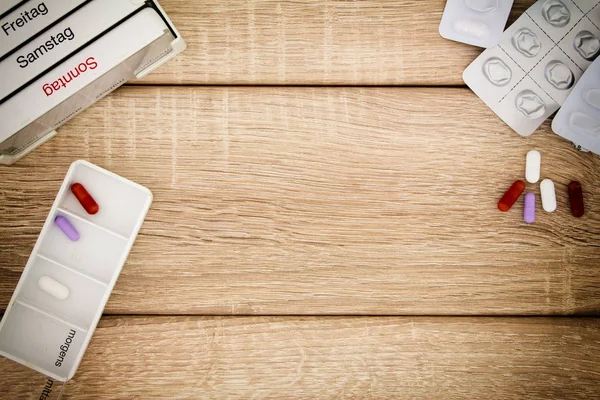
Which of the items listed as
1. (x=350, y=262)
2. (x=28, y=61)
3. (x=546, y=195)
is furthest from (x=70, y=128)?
(x=546, y=195)

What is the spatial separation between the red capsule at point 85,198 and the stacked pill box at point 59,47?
0.32 feet

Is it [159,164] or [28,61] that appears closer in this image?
[28,61]

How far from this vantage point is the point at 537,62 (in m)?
0.69

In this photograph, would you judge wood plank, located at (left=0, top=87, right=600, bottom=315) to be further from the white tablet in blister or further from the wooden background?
the white tablet in blister

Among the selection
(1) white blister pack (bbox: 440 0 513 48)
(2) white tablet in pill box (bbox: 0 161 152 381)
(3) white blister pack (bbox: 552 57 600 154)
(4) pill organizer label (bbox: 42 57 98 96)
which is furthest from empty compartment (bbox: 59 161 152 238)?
(3) white blister pack (bbox: 552 57 600 154)

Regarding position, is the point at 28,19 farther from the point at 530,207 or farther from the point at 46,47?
the point at 530,207

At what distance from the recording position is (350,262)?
696 mm

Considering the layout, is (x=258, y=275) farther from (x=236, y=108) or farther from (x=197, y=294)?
(x=236, y=108)

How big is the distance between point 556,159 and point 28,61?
732 millimetres

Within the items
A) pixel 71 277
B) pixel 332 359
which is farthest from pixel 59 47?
pixel 332 359

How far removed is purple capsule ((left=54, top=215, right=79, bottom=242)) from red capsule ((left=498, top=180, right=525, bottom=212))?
60 centimetres

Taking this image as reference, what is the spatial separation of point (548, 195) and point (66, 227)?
0.68 meters

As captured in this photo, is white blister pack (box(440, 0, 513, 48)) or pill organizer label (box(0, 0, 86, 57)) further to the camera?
white blister pack (box(440, 0, 513, 48))

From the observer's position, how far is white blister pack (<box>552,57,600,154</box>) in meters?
0.68
